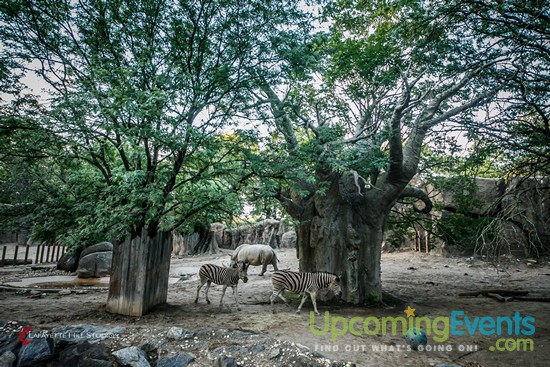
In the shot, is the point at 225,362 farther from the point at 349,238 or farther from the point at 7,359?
the point at 349,238

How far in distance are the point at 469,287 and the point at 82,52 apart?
41.3 ft

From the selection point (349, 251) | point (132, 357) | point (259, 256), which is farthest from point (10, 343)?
point (259, 256)

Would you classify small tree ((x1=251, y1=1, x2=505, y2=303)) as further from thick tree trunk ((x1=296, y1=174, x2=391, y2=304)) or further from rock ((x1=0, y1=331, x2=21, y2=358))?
rock ((x1=0, y1=331, x2=21, y2=358))

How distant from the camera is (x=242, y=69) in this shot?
6477mm

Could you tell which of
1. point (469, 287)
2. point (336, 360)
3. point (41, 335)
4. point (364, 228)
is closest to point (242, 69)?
point (364, 228)

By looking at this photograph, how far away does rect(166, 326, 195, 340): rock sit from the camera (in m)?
5.08

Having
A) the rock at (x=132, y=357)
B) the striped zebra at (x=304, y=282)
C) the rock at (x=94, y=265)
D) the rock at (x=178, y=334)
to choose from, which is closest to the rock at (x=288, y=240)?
the rock at (x=94, y=265)

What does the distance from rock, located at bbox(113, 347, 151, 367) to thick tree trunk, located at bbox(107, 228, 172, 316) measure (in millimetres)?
1417

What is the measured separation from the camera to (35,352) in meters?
5.05

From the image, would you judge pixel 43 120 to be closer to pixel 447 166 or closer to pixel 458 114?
pixel 458 114

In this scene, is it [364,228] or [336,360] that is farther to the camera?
[364,228]

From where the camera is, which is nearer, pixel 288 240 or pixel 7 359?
pixel 7 359

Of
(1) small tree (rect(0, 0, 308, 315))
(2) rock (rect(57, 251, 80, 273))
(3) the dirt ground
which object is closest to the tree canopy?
(1) small tree (rect(0, 0, 308, 315))

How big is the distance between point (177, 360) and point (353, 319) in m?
3.58
